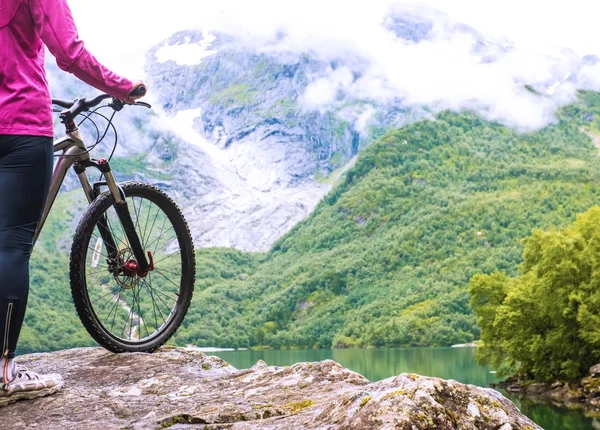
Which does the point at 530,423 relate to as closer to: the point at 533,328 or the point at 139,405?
the point at 139,405

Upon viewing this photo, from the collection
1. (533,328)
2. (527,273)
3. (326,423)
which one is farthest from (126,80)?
(527,273)

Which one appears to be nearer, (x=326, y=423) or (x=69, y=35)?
(x=326, y=423)

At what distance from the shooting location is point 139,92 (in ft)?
16.9

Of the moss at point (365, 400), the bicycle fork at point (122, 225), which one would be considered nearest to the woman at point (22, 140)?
the bicycle fork at point (122, 225)

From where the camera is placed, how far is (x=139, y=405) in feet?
15.0

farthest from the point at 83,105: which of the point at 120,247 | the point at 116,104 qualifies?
the point at 120,247

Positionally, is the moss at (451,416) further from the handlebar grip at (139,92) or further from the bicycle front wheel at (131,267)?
the bicycle front wheel at (131,267)

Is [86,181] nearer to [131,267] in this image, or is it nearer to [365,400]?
[131,267]

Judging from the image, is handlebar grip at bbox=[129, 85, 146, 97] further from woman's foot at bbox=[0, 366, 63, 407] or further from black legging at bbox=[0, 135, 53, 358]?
woman's foot at bbox=[0, 366, 63, 407]

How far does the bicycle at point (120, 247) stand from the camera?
5645mm

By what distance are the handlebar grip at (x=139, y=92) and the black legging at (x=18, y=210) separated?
72 centimetres

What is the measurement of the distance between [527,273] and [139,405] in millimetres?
63024

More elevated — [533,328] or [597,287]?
[597,287]

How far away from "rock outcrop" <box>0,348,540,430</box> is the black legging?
2.07 ft
